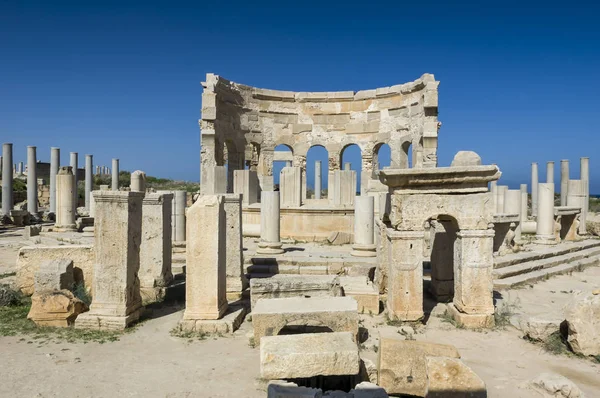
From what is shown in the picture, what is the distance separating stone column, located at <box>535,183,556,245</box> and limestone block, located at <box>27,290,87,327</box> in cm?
1369

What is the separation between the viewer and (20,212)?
2209 cm

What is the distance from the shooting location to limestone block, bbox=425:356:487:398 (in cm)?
409

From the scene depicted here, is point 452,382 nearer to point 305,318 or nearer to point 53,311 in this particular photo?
point 305,318

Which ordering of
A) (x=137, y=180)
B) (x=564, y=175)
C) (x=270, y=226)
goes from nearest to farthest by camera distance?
(x=270, y=226), (x=137, y=180), (x=564, y=175)

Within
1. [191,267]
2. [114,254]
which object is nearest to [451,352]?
[191,267]

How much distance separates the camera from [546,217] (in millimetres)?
14211

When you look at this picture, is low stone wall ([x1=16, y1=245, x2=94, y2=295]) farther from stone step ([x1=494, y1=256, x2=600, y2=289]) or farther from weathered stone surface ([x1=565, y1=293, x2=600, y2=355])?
stone step ([x1=494, y1=256, x2=600, y2=289])

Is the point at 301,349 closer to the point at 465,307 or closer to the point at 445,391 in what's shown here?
the point at 445,391

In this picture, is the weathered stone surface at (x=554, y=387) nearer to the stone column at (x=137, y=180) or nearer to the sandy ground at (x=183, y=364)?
the sandy ground at (x=183, y=364)

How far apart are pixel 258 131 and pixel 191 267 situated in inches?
493

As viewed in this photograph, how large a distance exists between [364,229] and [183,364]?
6.38m

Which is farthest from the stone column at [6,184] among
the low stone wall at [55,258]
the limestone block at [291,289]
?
the limestone block at [291,289]

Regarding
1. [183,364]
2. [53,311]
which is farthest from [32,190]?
[183,364]

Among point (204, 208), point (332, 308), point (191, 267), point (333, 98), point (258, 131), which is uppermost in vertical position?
point (333, 98)
